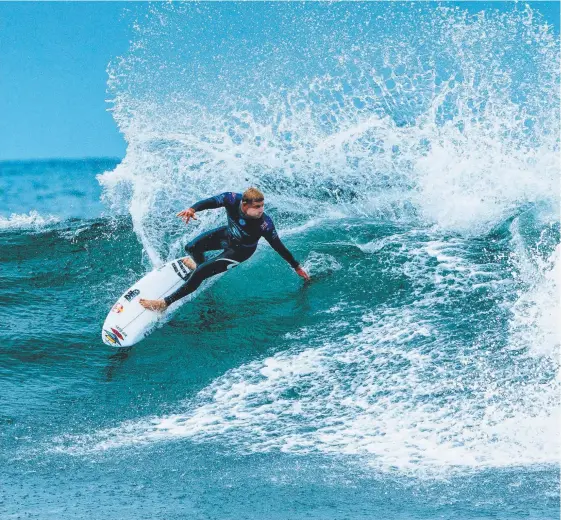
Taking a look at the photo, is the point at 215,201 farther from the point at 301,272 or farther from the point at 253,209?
the point at 301,272

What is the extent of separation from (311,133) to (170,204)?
102 inches

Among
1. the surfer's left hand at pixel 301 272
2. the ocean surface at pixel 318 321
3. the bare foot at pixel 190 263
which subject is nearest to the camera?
the ocean surface at pixel 318 321

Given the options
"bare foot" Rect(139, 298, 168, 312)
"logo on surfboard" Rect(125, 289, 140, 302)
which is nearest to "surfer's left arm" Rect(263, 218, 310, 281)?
"bare foot" Rect(139, 298, 168, 312)

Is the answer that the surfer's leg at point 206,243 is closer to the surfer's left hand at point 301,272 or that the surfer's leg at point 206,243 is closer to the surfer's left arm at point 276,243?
the surfer's left arm at point 276,243

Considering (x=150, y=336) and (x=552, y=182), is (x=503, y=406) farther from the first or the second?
(x=552, y=182)

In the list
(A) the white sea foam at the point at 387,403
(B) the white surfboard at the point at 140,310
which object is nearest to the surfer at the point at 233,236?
(B) the white surfboard at the point at 140,310

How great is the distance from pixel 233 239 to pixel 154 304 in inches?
46.1

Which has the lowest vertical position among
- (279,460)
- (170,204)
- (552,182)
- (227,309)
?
(279,460)

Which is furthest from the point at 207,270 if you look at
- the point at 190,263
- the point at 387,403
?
the point at 387,403

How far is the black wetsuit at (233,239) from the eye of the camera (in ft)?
25.5

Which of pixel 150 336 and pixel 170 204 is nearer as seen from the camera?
pixel 150 336

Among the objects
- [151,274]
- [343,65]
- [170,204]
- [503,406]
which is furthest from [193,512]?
[343,65]

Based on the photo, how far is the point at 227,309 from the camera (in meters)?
8.19

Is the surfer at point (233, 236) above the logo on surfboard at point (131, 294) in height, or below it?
above
